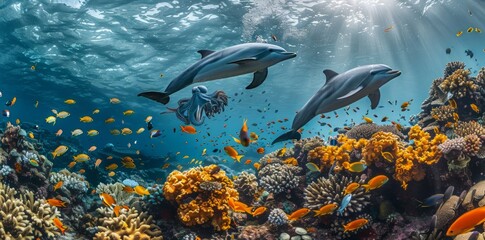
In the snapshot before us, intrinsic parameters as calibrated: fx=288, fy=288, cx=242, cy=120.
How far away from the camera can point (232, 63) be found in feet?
9.61

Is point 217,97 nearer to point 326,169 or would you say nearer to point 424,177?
point 326,169

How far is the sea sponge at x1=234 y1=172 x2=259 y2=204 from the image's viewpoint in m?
7.77

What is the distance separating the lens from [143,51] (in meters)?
25.4

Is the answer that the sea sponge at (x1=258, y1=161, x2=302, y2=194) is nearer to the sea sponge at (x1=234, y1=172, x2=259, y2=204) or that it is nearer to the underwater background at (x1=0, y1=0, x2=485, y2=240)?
the underwater background at (x1=0, y1=0, x2=485, y2=240)

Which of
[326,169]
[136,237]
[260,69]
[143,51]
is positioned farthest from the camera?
[143,51]

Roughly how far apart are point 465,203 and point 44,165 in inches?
401

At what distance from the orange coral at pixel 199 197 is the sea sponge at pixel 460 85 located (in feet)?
25.8

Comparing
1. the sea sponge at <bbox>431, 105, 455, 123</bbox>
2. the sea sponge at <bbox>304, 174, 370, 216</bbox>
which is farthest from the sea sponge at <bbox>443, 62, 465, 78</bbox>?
the sea sponge at <bbox>304, 174, 370, 216</bbox>

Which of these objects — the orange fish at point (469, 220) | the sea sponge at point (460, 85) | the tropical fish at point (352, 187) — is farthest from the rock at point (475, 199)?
the sea sponge at point (460, 85)

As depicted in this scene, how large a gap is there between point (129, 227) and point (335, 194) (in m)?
4.40

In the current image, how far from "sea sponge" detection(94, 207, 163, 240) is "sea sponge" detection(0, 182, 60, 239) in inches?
43.0

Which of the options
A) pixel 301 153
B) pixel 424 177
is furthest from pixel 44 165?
pixel 424 177

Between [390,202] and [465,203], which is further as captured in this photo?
[390,202]

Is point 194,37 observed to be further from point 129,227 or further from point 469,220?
point 469,220
